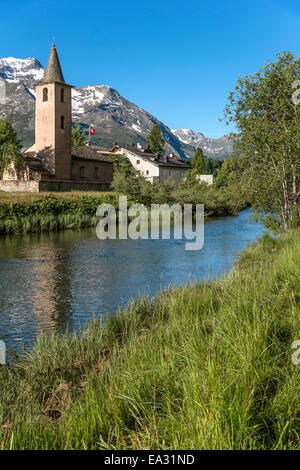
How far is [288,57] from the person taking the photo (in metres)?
13.6

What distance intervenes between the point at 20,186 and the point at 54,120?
12.9 m

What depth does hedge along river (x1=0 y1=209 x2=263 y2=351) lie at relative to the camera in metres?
9.77

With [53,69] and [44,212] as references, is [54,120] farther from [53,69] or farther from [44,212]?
[44,212]

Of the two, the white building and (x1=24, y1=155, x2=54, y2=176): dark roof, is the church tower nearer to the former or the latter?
(x1=24, y1=155, x2=54, y2=176): dark roof

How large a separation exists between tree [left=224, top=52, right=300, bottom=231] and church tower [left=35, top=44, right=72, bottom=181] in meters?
38.0

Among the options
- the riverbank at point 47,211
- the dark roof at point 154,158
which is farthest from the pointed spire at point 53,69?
the dark roof at point 154,158

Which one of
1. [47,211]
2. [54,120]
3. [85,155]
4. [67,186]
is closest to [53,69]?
[54,120]

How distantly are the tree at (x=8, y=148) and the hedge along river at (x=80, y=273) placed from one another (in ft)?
76.3

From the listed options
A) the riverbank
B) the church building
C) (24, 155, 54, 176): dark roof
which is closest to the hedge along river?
the riverbank

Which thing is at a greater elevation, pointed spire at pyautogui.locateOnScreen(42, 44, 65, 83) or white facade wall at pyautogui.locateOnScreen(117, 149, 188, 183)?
pointed spire at pyautogui.locateOnScreen(42, 44, 65, 83)

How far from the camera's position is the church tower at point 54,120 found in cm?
4900

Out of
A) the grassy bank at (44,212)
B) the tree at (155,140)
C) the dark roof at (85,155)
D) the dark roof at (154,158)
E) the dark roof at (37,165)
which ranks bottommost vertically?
the grassy bank at (44,212)

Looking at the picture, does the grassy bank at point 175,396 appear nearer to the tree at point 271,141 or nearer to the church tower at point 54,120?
the tree at point 271,141

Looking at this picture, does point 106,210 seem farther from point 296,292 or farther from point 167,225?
point 296,292
